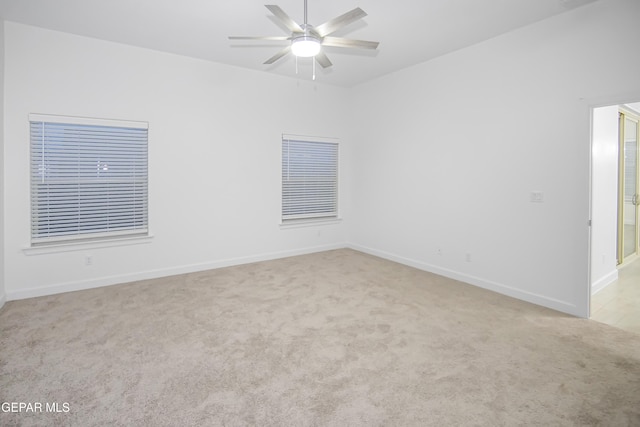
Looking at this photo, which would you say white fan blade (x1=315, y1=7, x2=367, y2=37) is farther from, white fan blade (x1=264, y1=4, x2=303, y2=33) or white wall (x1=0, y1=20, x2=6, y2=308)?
white wall (x1=0, y1=20, x2=6, y2=308)

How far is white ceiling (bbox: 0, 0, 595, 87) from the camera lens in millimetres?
3221

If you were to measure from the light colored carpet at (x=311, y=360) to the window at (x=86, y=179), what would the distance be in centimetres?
82

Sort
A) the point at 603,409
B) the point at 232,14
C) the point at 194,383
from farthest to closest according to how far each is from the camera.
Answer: the point at 232,14 → the point at 194,383 → the point at 603,409

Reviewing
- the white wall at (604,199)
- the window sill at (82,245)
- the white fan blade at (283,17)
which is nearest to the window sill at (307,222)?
the window sill at (82,245)

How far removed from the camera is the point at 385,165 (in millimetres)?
5648

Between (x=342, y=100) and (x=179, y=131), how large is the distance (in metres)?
3.02

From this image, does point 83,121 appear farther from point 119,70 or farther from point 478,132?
point 478,132

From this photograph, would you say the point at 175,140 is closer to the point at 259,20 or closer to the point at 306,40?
the point at 259,20

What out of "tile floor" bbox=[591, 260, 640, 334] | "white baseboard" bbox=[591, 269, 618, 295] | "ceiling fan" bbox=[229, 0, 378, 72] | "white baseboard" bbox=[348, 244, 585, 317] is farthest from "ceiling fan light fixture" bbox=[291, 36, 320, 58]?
"white baseboard" bbox=[591, 269, 618, 295]

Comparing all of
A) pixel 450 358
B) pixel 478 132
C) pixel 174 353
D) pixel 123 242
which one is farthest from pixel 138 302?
pixel 478 132

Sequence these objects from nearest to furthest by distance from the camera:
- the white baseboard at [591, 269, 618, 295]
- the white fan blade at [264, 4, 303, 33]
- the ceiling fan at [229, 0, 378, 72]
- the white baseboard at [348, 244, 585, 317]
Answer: the white fan blade at [264, 4, 303, 33] → the ceiling fan at [229, 0, 378, 72] → the white baseboard at [348, 244, 585, 317] → the white baseboard at [591, 269, 618, 295]

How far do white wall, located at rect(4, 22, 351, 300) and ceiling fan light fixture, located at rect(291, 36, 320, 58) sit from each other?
2.67 m

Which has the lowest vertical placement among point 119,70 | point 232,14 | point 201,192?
point 201,192

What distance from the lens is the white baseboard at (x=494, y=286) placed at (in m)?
3.49
